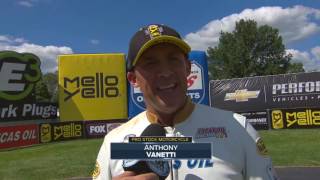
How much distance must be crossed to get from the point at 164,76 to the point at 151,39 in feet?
0.61

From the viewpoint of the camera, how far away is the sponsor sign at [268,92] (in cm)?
3405

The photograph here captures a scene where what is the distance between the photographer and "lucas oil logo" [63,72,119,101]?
31531mm

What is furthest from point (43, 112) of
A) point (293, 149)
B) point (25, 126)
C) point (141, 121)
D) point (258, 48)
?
point (258, 48)

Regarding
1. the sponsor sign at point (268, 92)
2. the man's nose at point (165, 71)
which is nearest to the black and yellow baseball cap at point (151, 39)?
the man's nose at point (165, 71)

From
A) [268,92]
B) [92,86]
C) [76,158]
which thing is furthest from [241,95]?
[76,158]

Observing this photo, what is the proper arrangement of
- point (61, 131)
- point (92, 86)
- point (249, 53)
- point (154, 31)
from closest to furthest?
point (154, 31)
point (61, 131)
point (92, 86)
point (249, 53)

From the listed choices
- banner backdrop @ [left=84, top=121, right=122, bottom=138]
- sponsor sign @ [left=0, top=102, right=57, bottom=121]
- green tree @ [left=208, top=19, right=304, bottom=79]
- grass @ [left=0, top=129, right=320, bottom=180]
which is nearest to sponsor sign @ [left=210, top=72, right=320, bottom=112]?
grass @ [left=0, top=129, right=320, bottom=180]

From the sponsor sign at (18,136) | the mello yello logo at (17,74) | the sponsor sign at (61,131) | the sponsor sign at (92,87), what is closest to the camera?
the sponsor sign at (18,136)

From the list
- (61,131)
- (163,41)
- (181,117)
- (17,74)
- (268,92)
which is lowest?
(61,131)

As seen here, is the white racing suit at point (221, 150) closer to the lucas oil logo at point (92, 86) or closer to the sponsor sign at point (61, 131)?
the sponsor sign at point (61, 131)

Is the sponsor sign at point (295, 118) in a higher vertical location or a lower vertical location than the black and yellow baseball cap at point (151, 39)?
lower

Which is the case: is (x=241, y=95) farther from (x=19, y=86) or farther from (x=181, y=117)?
(x=181, y=117)

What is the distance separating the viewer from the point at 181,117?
2492 millimetres

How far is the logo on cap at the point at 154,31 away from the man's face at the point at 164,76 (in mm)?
54
